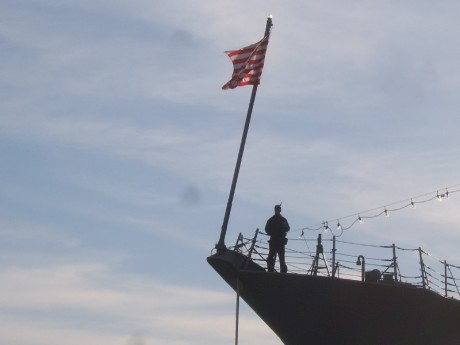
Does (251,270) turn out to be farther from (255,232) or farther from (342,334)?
(342,334)

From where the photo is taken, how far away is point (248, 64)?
30469 millimetres

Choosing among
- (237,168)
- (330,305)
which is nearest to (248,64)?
(237,168)

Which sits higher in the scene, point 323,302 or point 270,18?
point 270,18

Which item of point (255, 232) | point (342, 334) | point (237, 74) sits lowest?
point (342, 334)

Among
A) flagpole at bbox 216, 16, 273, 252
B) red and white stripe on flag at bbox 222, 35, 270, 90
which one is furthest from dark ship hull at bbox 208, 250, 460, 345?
red and white stripe on flag at bbox 222, 35, 270, 90

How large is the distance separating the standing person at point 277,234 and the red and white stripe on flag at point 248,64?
10.9ft

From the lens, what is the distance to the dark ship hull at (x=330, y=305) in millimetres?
29156

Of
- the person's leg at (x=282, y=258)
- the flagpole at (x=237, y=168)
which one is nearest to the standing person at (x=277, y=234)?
the person's leg at (x=282, y=258)

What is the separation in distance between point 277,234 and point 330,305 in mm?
2156

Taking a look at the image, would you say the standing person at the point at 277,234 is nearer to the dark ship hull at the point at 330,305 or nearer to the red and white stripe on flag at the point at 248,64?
the dark ship hull at the point at 330,305

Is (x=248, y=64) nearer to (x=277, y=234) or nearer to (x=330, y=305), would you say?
(x=277, y=234)

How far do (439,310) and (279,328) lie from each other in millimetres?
4148

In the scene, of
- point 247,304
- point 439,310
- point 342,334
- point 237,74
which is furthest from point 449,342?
point 237,74

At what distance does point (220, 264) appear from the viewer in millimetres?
29547
